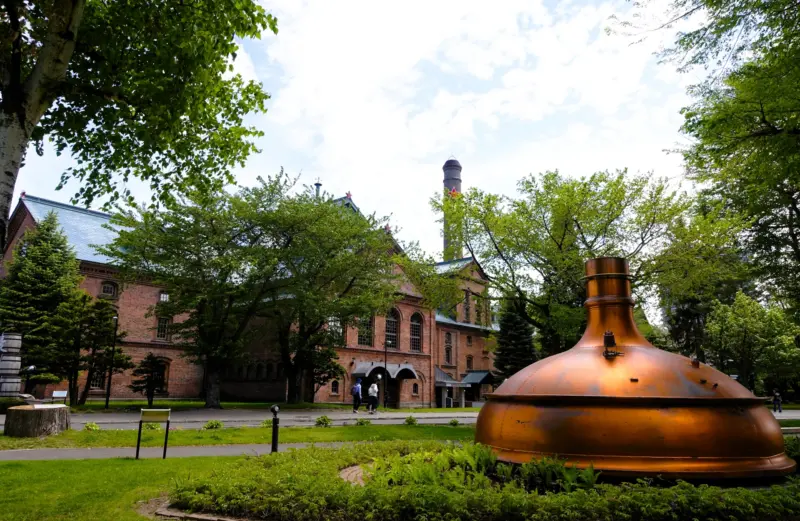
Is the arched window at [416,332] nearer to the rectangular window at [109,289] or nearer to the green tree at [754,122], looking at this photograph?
the rectangular window at [109,289]

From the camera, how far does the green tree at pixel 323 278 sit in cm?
3034

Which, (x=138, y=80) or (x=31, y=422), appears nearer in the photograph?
(x=138, y=80)

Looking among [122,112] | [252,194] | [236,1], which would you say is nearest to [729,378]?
[236,1]

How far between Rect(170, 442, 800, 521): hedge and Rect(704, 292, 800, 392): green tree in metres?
46.7

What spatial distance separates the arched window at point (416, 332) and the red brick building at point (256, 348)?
85 millimetres

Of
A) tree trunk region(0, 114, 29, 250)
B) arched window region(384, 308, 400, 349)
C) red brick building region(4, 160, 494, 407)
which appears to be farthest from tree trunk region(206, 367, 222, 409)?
tree trunk region(0, 114, 29, 250)

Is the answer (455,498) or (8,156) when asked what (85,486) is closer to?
(8,156)

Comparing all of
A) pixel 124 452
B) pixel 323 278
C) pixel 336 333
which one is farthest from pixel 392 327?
pixel 124 452

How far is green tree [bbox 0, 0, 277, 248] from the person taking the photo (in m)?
8.53

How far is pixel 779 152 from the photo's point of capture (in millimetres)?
10992

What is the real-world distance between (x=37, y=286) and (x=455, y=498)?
33402 mm

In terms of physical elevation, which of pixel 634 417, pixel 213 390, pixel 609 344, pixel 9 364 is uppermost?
pixel 609 344

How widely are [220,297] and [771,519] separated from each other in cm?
2670

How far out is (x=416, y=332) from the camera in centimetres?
4822
